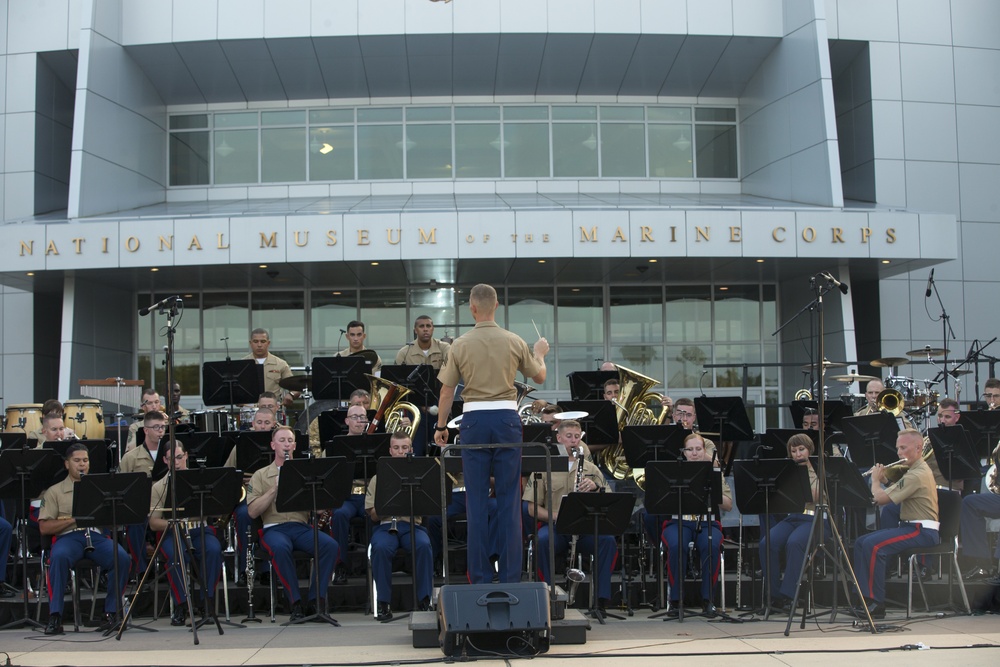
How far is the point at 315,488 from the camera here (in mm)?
9867

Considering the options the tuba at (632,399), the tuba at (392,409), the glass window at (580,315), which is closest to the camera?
the tuba at (392,409)

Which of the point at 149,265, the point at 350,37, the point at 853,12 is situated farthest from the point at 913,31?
the point at 149,265

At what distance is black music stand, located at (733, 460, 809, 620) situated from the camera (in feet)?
32.2

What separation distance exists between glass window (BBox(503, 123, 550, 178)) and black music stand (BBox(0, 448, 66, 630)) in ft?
46.1

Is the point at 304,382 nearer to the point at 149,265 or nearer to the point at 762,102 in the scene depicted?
the point at 149,265

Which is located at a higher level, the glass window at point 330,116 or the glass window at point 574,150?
the glass window at point 330,116

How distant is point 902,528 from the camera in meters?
10.1

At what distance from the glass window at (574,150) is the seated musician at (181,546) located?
44.9 feet

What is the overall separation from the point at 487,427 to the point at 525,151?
50.7ft

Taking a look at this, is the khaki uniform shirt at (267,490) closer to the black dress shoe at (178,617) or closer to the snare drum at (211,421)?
the black dress shoe at (178,617)

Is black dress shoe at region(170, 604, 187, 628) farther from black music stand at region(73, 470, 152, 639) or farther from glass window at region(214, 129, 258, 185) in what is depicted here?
glass window at region(214, 129, 258, 185)

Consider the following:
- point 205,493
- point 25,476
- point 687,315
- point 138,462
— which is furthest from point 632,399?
point 687,315

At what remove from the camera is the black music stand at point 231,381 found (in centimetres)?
1288

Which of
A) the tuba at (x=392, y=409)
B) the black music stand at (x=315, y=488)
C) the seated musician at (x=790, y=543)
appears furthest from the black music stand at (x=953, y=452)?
the black music stand at (x=315, y=488)
